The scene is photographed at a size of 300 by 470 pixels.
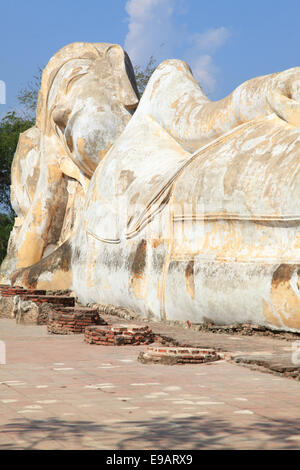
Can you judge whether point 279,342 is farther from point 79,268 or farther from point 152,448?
point 79,268

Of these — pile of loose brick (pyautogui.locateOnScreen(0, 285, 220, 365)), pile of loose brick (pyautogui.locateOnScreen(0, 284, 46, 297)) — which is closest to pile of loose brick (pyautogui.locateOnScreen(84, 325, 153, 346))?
pile of loose brick (pyautogui.locateOnScreen(0, 285, 220, 365))

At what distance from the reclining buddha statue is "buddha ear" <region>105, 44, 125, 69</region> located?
0.03 metres

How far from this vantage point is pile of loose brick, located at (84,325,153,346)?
8094 mm

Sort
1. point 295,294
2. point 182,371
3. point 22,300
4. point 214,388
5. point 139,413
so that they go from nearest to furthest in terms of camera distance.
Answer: point 139,413 < point 214,388 < point 182,371 < point 295,294 < point 22,300

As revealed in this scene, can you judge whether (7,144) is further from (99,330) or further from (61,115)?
(99,330)

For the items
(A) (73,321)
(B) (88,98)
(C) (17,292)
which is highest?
(B) (88,98)

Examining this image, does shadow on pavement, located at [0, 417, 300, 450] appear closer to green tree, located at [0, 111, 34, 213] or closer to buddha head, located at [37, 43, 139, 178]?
buddha head, located at [37, 43, 139, 178]

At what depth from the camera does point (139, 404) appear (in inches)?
195

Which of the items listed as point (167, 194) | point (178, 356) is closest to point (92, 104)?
point (167, 194)

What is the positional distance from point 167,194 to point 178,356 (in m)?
3.59

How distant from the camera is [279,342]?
25.2ft

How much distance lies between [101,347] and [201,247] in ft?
6.21

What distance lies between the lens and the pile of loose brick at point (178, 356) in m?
6.73
